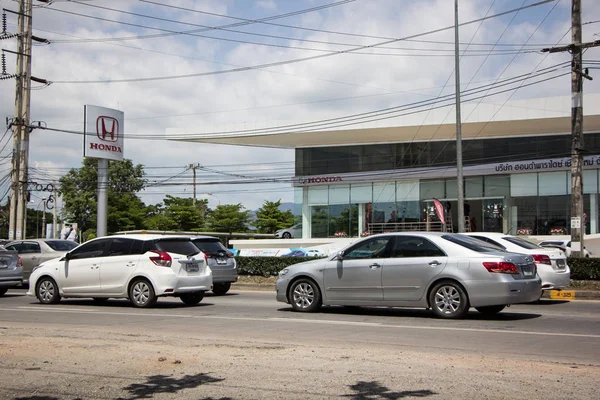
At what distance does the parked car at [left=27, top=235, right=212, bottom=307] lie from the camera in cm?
1523

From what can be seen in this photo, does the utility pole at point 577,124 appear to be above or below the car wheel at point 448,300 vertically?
above

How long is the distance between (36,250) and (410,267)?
1455 cm

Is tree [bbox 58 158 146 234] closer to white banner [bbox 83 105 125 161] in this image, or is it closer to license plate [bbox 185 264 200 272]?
white banner [bbox 83 105 125 161]

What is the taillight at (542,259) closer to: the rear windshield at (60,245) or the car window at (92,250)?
the car window at (92,250)

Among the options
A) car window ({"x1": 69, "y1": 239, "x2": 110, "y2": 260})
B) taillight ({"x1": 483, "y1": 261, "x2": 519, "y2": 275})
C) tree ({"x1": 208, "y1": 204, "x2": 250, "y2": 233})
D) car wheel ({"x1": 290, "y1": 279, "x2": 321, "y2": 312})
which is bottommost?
car wheel ({"x1": 290, "y1": 279, "x2": 321, "y2": 312})

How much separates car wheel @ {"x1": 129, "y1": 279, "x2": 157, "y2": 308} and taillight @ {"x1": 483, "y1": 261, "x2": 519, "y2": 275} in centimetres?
739

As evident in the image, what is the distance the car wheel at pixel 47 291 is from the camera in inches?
651

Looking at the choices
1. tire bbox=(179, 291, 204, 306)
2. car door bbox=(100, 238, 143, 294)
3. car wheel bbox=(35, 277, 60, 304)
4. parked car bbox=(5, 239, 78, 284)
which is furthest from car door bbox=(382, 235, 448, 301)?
parked car bbox=(5, 239, 78, 284)

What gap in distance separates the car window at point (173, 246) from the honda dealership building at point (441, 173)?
29613 millimetres

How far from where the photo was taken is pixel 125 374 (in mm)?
7480

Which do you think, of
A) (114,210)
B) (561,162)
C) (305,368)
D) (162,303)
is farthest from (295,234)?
(305,368)

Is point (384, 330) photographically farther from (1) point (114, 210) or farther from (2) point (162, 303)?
(1) point (114, 210)

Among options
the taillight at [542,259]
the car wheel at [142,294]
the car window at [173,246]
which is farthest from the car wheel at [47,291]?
the taillight at [542,259]

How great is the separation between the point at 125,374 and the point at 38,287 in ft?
33.9
